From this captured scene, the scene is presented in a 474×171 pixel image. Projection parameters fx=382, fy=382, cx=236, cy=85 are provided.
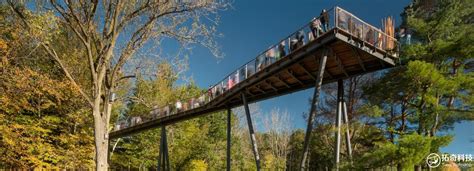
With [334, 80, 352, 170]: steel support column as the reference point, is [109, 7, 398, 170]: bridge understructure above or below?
above

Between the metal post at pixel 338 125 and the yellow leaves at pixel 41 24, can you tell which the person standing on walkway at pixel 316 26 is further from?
the yellow leaves at pixel 41 24

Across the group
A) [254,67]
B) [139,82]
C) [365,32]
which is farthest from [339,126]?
[139,82]

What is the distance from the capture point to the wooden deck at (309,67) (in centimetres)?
1348

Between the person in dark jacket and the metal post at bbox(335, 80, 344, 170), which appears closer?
the person in dark jacket

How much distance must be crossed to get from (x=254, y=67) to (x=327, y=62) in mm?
3465

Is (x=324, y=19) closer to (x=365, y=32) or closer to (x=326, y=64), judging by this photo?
(x=365, y=32)

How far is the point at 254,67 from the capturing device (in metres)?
17.3

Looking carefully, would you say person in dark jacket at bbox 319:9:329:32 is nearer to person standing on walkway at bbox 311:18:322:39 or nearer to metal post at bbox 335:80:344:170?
person standing on walkway at bbox 311:18:322:39

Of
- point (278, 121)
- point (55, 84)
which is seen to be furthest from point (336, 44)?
point (278, 121)

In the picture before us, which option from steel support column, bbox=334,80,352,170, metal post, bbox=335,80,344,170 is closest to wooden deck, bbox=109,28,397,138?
metal post, bbox=335,80,344,170

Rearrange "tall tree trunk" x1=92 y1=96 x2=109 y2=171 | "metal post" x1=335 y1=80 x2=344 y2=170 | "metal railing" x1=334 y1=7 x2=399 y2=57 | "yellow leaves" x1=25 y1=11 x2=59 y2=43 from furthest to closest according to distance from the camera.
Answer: "metal post" x1=335 y1=80 x2=344 y2=170 → "metal railing" x1=334 y1=7 x2=399 y2=57 → "tall tree trunk" x1=92 y1=96 x2=109 y2=171 → "yellow leaves" x1=25 y1=11 x2=59 y2=43

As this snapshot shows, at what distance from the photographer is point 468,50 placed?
1312 cm

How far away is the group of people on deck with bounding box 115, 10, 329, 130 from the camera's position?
13573mm

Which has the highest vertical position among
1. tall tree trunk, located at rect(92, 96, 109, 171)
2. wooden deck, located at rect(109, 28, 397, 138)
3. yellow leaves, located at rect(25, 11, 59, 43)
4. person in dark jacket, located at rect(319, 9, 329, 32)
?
person in dark jacket, located at rect(319, 9, 329, 32)
